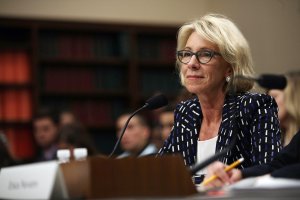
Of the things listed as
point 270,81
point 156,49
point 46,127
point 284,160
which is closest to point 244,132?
point 284,160

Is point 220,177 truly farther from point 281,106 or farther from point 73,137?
point 73,137

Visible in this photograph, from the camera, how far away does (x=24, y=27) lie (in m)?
6.50

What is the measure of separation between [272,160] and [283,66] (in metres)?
4.29

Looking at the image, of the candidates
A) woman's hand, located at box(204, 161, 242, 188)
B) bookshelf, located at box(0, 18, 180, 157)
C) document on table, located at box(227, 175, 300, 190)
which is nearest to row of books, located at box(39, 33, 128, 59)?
bookshelf, located at box(0, 18, 180, 157)

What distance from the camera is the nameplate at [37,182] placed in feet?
5.20

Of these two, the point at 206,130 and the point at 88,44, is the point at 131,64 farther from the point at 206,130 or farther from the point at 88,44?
the point at 206,130

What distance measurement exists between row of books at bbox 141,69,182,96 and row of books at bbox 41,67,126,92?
22cm

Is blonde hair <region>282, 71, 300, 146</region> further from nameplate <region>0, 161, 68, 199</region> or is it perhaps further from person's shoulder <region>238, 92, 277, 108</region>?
nameplate <region>0, 161, 68, 199</region>

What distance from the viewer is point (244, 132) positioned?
2.49 metres

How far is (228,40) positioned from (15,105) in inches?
169

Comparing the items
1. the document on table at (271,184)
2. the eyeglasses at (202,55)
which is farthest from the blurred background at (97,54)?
the document on table at (271,184)

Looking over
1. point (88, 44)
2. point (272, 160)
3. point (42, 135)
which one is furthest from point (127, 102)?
point (272, 160)

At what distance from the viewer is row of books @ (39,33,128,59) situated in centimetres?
661

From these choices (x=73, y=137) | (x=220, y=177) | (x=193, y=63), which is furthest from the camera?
(x=73, y=137)
